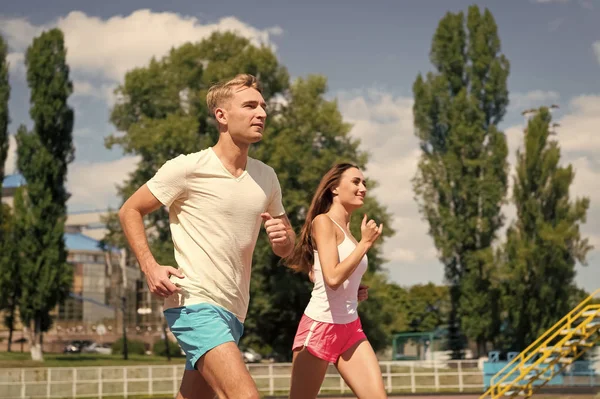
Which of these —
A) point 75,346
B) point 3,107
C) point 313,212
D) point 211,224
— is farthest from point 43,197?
point 211,224

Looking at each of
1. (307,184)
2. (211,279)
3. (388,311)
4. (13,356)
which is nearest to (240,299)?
(211,279)

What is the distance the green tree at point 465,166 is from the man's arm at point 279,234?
43449mm

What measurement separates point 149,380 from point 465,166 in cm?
2172

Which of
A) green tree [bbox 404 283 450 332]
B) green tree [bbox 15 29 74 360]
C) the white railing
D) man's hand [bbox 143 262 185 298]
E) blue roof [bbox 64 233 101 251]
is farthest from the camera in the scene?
blue roof [bbox 64 233 101 251]

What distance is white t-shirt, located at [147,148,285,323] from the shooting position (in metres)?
4.93

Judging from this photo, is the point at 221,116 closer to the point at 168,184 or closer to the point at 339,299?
the point at 168,184

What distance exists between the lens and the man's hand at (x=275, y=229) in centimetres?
513

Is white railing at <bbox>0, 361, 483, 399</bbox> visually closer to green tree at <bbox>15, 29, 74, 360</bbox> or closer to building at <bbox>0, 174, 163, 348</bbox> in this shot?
green tree at <bbox>15, 29, 74, 360</bbox>

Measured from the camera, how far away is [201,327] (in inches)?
190

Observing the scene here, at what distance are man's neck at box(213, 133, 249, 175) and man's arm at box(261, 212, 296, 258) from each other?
0.31 m

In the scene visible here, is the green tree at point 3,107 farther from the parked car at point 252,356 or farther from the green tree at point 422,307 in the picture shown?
the green tree at point 422,307

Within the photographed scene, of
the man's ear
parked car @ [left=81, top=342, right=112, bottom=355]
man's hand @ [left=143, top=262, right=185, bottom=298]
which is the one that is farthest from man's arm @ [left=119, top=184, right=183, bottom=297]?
parked car @ [left=81, top=342, right=112, bottom=355]

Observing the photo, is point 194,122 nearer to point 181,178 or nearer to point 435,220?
point 435,220

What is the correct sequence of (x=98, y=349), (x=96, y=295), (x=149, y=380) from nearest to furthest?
(x=149, y=380)
(x=98, y=349)
(x=96, y=295)
